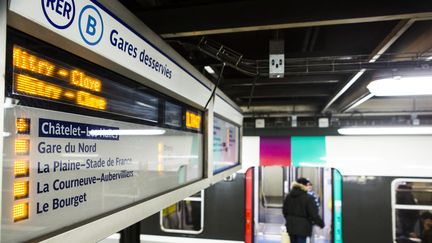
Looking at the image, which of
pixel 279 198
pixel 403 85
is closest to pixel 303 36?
pixel 403 85

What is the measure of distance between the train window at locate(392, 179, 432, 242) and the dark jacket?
1166 mm

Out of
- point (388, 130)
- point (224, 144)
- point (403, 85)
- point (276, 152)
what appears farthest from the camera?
point (276, 152)

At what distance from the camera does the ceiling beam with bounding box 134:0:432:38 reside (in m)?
1.41

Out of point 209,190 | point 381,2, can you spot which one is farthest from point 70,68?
point 209,190

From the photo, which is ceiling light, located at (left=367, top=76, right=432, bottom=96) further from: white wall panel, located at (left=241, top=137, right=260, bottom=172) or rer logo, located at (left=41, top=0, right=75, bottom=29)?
white wall panel, located at (left=241, top=137, right=260, bottom=172)

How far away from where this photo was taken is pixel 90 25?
3.26ft

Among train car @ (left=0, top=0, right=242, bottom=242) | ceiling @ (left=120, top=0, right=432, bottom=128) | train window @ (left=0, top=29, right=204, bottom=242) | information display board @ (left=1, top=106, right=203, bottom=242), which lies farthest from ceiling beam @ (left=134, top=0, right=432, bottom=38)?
information display board @ (left=1, top=106, right=203, bottom=242)

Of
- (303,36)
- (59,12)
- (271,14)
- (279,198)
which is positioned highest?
(303,36)

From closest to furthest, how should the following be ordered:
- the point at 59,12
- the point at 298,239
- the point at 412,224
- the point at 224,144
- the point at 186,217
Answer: the point at 59,12 → the point at 224,144 → the point at 412,224 → the point at 298,239 → the point at 186,217

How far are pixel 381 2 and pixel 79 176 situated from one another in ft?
4.33

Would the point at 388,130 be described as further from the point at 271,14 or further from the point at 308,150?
the point at 271,14

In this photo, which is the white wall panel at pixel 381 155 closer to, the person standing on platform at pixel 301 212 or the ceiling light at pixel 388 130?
the ceiling light at pixel 388 130

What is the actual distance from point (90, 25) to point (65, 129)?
12.0 inches

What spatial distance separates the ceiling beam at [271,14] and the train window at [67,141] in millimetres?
374
